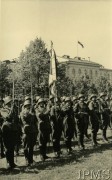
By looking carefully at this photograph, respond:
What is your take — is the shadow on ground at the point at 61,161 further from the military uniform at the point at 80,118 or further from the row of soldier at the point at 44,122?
the military uniform at the point at 80,118

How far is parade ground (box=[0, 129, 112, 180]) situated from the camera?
7.16 metres

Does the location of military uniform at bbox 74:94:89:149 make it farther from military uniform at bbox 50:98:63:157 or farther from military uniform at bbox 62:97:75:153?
military uniform at bbox 50:98:63:157

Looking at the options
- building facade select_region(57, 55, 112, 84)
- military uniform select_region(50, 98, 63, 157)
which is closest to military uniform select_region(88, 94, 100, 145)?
military uniform select_region(50, 98, 63, 157)

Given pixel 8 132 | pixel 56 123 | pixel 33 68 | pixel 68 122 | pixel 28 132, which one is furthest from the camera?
pixel 33 68

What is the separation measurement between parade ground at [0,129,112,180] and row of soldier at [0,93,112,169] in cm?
32

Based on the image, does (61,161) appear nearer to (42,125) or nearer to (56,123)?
(42,125)

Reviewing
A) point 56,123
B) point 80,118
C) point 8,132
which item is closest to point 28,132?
point 8,132

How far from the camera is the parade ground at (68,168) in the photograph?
7160mm

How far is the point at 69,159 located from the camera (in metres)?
8.84

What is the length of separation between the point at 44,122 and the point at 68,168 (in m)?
1.56

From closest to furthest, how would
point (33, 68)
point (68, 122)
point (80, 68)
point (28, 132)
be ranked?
point (28, 132)
point (68, 122)
point (33, 68)
point (80, 68)

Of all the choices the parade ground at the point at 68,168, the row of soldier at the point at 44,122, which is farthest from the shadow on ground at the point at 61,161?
the row of soldier at the point at 44,122

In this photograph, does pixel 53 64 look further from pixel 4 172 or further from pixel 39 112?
pixel 4 172

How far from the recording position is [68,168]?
25.5ft
